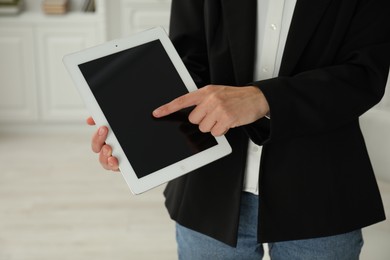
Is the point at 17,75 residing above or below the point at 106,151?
below

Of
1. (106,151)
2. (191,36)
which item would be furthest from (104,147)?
(191,36)

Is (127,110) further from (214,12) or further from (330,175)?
(330,175)

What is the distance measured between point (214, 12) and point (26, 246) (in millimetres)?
1857

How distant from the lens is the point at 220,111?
2.94 ft

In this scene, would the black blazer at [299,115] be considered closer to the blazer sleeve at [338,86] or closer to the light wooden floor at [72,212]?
the blazer sleeve at [338,86]

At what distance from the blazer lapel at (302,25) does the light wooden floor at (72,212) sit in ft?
5.60

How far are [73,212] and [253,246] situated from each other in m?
1.89

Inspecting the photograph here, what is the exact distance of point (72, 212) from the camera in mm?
2865

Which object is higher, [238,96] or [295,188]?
[238,96]

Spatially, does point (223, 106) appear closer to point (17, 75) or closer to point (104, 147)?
point (104, 147)

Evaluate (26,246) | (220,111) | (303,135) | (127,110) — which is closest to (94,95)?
(127,110)

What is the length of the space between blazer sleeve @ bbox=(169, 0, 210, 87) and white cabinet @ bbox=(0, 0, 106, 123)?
268 cm

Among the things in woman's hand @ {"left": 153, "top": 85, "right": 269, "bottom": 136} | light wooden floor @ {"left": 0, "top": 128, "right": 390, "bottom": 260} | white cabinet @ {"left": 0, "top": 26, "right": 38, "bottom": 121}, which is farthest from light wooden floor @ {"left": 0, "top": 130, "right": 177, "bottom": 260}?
woman's hand @ {"left": 153, "top": 85, "right": 269, "bottom": 136}

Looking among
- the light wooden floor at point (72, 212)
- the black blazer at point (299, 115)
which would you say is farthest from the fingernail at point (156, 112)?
the light wooden floor at point (72, 212)
